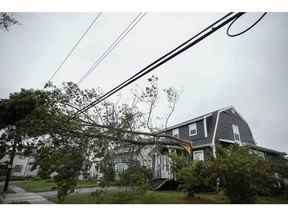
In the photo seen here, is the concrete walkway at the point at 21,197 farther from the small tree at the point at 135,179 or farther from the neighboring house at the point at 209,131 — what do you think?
the neighboring house at the point at 209,131

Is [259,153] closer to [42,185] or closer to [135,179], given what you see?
[135,179]

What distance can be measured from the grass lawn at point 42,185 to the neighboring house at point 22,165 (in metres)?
0.12

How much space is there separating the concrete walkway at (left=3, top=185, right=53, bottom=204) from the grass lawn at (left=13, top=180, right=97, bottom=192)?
0.20ft

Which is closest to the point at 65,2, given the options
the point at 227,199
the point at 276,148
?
the point at 227,199

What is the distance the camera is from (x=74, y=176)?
2002 mm

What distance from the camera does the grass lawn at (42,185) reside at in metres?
2.01

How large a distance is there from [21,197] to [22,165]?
0.38 metres

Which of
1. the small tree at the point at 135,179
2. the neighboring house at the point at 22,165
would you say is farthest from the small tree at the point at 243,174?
the neighboring house at the point at 22,165

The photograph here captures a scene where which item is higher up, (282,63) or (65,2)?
(65,2)

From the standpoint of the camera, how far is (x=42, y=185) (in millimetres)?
2230

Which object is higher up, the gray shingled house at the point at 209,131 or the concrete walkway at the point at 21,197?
the gray shingled house at the point at 209,131

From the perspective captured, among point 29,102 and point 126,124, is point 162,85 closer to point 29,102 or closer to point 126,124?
point 126,124

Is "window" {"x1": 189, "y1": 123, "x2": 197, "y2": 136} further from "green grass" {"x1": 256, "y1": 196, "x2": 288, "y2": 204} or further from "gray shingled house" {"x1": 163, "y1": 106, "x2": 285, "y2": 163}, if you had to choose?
"green grass" {"x1": 256, "y1": 196, "x2": 288, "y2": 204}
